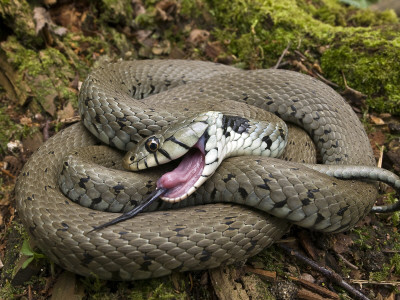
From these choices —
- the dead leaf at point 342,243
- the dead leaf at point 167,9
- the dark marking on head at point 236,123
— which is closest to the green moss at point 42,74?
the dead leaf at point 167,9

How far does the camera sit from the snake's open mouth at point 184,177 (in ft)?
11.9

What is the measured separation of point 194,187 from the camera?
12.0 feet

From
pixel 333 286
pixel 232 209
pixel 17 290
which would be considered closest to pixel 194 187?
pixel 232 209

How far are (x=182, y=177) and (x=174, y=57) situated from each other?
147 inches

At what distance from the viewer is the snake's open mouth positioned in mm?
3623

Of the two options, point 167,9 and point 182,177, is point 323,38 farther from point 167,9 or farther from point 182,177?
point 182,177

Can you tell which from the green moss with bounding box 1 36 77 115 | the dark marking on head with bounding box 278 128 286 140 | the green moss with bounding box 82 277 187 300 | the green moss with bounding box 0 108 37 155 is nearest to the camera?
the green moss with bounding box 82 277 187 300

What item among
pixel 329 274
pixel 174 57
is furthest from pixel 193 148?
pixel 174 57

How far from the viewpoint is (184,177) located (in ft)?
12.2

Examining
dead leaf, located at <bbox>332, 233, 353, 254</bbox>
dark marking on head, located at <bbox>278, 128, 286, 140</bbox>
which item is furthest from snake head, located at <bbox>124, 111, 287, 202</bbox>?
dead leaf, located at <bbox>332, 233, 353, 254</bbox>

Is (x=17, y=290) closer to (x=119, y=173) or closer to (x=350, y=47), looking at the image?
(x=119, y=173)

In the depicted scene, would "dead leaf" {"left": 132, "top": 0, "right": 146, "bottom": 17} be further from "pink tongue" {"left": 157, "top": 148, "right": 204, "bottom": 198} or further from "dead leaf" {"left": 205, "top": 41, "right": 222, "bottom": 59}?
"pink tongue" {"left": 157, "top": 148, "right": 204, "bottom": 198}

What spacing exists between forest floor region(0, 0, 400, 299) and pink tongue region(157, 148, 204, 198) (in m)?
0.81

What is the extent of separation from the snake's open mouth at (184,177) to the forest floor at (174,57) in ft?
2.54
